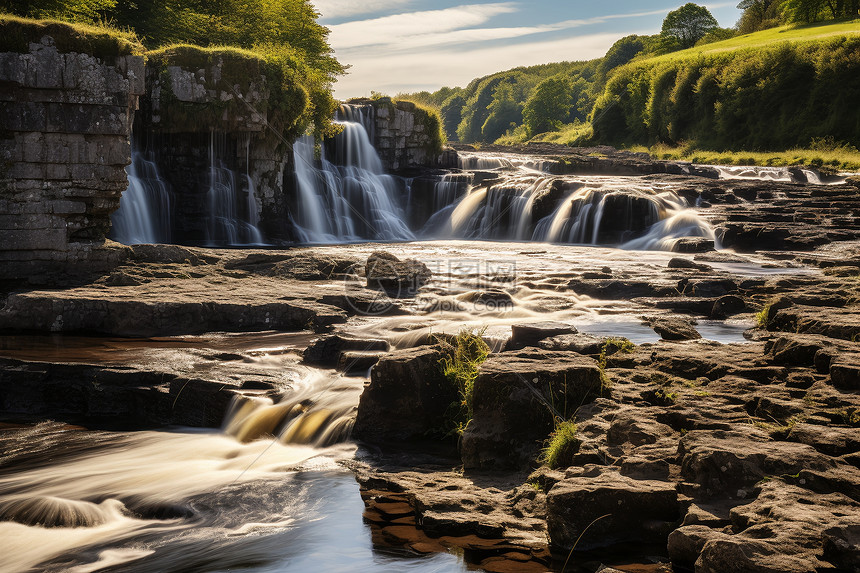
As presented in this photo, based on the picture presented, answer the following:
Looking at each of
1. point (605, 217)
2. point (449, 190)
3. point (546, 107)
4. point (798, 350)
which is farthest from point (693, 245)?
point (546, 107)

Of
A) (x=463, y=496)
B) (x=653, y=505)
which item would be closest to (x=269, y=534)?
(x=463, y=496)

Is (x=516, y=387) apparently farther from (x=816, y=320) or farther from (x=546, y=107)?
(x=546, y=107)

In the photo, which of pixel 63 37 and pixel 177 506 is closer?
pixel 177 506

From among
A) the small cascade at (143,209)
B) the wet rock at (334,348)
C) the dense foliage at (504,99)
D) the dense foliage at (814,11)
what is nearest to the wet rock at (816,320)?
the wet rock at (334,348)

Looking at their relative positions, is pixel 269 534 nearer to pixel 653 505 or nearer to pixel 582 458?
pixel 582 458

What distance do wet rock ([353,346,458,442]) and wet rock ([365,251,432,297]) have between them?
19.7 feet

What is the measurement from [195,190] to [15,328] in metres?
10.7

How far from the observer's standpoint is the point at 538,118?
8094 centimetres

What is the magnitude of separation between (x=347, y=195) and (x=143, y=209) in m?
9.00

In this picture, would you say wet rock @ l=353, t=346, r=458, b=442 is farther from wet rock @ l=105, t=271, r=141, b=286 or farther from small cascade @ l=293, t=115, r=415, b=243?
small cascade @ l=293, t=115, r=415, b=243

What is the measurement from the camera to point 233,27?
25.5 meters

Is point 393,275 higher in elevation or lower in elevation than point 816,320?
lower

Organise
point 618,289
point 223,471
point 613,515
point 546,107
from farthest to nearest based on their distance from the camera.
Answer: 1. point 546,107
2. point 618,289
3. point 223,471
4. point 613,515

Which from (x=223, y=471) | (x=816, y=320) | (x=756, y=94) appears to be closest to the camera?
(x=223, y=471)
